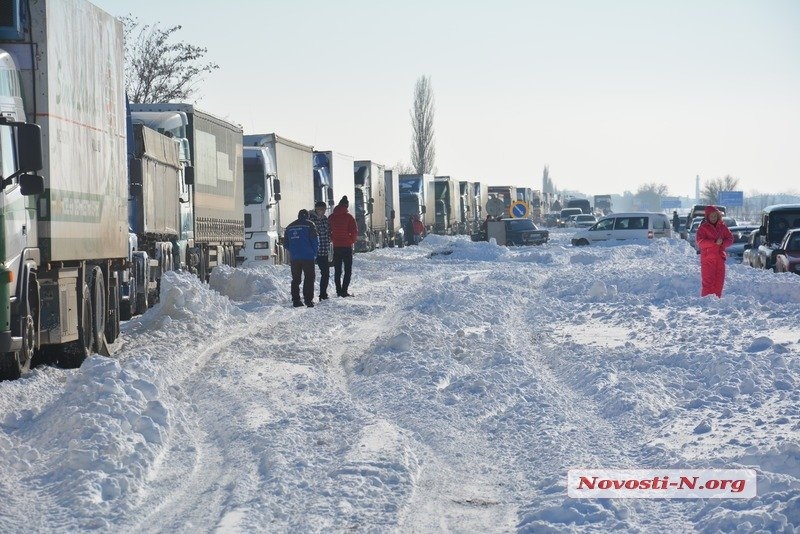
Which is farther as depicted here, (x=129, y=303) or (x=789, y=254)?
(x=789, y=254)

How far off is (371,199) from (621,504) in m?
43.1

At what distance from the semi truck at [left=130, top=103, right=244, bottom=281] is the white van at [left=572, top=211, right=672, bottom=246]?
20.2 metres

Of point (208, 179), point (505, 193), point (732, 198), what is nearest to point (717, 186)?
point (732, 198)

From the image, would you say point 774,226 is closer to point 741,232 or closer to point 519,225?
point 741,232

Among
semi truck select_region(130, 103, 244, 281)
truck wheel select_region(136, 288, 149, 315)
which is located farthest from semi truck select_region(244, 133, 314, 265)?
truck wheel select_region(136, 288, 149, 315)

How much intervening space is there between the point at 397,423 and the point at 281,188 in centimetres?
2458

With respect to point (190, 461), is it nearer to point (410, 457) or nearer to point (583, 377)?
point (410, 457)

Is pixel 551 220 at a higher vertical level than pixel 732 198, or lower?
lower

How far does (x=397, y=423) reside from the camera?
1000 centimetres

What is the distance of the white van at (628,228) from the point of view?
47969 mm

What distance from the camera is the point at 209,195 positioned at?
27.7 m

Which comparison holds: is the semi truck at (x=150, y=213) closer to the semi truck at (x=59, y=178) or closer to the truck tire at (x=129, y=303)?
the truck tire at (x=129, y=303)

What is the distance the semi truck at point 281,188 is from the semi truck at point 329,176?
2.70 meters

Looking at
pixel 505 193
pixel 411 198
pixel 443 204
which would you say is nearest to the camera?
pixel 411 198
